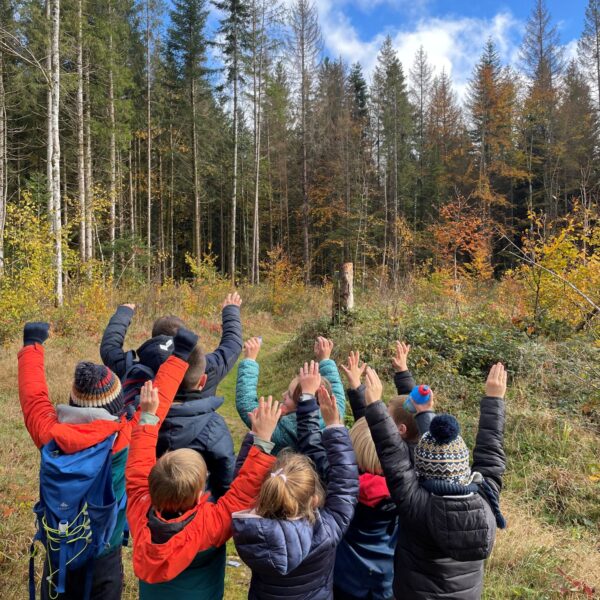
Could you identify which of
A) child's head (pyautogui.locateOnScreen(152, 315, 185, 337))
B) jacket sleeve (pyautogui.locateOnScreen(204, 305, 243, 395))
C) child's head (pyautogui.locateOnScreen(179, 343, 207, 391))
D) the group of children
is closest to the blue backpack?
the group of children

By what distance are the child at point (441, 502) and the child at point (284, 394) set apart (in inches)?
19.7

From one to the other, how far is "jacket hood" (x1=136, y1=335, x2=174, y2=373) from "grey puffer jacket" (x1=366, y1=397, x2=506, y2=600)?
154 cm

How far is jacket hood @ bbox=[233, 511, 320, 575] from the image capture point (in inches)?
69.6

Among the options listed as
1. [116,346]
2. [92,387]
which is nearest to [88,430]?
[92,387]

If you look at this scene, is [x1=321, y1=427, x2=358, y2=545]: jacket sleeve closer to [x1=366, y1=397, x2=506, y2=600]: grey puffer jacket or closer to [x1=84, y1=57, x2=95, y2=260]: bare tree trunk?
[x1=366, y1=397, x2=506, y2=600]: grey puffer jacket

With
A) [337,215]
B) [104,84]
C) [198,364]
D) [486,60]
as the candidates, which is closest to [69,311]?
[198,364]

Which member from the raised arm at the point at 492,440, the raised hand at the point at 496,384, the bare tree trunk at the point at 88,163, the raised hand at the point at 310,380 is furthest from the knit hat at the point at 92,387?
the bare tree trunk at the point at 88,163

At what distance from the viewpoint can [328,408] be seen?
224cm

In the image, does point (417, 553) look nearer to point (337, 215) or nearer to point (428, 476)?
point (428, 476)

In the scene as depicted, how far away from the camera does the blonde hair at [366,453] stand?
2305mm

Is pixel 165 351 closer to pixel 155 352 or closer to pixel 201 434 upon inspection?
pixel 155 352

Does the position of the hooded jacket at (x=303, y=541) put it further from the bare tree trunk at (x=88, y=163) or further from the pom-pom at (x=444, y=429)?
the bare tree trunk at (x=88, y=163)

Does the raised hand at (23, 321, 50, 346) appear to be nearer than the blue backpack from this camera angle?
No

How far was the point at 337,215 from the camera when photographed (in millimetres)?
28500
